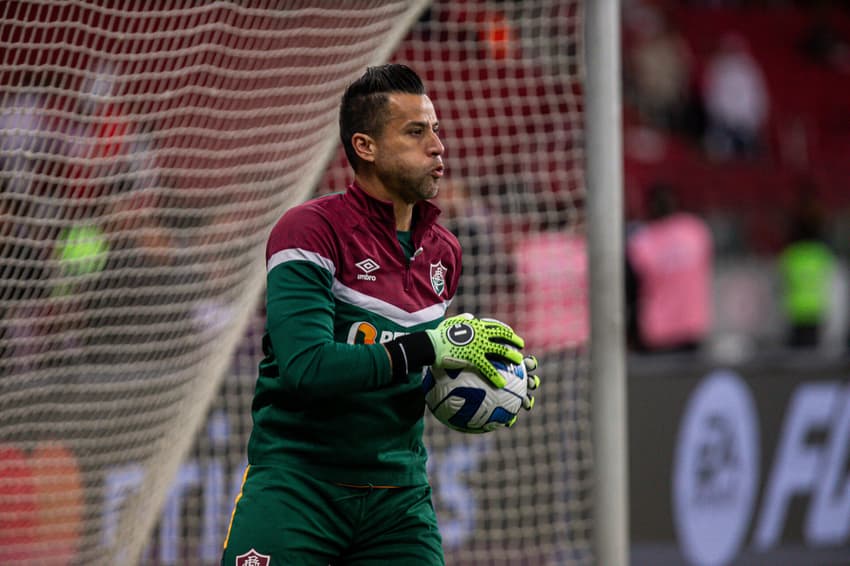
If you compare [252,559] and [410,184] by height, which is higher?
[410,184]

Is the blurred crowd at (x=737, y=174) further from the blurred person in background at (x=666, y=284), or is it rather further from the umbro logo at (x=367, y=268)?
the umbro logo at (x=367, y=268)

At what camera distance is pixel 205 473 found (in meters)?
6.01

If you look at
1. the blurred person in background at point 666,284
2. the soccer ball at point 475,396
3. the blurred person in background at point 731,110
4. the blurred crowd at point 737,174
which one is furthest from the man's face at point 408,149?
the blurred person in background at point 731,110

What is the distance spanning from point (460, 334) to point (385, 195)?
45cm

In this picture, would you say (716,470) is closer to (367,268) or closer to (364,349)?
(367,268)

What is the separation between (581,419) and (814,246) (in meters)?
5.59

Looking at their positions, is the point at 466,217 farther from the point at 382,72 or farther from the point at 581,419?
the point at 382,72

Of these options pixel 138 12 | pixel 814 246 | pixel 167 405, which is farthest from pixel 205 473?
pixel 814 246

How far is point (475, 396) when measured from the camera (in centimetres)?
336

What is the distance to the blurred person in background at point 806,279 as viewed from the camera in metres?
10.7

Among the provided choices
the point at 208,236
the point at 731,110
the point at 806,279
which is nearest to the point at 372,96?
the point at 208,236

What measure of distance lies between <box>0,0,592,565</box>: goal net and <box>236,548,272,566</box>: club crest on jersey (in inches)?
73.7

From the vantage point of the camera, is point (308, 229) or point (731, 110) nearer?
point (308, 229)

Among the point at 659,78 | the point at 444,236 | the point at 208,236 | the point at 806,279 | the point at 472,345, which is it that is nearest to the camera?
the point at 472,345
